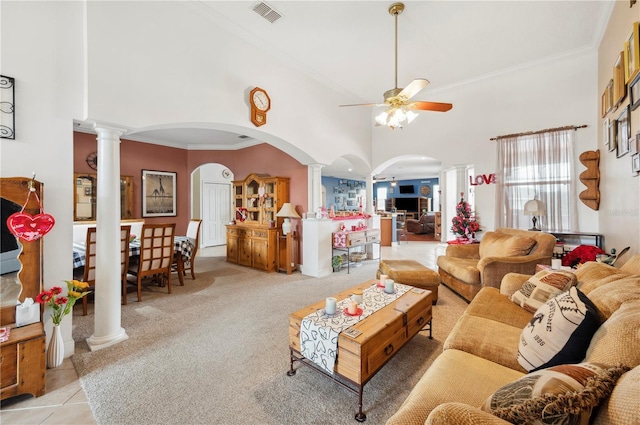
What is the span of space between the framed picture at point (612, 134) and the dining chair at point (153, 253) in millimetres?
5391

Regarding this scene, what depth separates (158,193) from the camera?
6.12 m

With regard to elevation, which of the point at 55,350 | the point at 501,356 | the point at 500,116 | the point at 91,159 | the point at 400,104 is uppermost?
the point at 500,116

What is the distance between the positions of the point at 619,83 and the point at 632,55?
613 mm

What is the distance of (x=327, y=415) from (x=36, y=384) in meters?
1.97

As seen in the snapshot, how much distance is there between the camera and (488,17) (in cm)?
323

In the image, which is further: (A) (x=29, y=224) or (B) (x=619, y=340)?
(A) (x=29, y=224)

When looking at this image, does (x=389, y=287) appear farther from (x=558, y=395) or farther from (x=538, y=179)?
(x=538, y=179)

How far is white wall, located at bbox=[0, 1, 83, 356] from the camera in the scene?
6.94 ft

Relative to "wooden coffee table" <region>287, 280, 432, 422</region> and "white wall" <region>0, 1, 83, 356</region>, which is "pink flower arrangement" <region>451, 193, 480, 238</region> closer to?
"wooden coffee table" <region>287, 280, 432, 422</region>

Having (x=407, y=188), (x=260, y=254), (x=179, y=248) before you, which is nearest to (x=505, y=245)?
(x=260, y=254)

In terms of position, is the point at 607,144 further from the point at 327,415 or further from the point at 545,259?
the point at 327,415

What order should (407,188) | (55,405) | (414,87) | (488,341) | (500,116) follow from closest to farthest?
(488,341)
(55,405)
(414,87)
(500,116)
(407,188)

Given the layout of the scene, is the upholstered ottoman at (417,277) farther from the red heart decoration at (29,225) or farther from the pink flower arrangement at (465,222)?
the red heart decoration at (29,225)

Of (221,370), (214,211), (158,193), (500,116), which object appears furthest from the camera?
(214,211)
